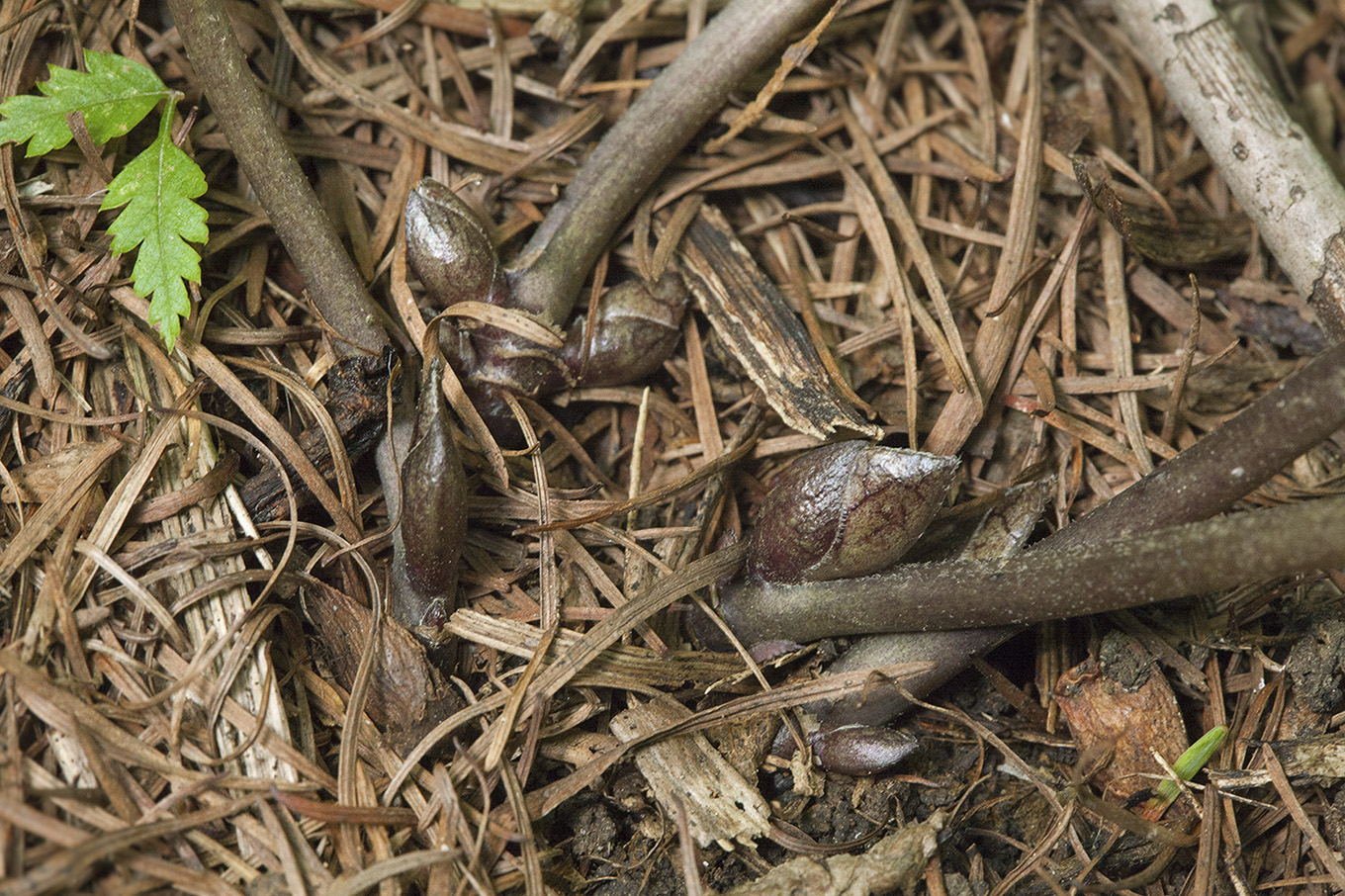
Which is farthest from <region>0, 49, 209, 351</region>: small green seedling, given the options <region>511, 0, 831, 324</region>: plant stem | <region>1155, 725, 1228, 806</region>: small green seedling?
<region>1155, 725, 1228, 806</region>: small green seedling

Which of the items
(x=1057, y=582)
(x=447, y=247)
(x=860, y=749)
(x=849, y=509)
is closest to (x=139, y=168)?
(x=447, y=247)

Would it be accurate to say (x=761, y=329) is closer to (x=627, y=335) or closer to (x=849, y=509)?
(x=627, y=335)

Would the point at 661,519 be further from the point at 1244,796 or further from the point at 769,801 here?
the point at 1244,796

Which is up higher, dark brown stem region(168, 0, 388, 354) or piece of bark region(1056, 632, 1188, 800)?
dark brown stem region(168, 0, 388, 354)

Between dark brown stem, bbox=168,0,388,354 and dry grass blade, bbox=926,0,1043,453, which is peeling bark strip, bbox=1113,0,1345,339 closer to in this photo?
dry grass blade, bbox=926,0,1043,453

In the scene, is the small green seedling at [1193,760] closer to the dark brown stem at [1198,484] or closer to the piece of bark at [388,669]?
the dark brown stem at [1198,484]

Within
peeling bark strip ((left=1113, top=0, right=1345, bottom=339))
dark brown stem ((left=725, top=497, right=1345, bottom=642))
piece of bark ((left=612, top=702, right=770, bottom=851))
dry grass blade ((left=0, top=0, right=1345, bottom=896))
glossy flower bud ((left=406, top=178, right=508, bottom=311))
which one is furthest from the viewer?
peeling bark strip ((left=1113, top=0, right=1345, bottom=339))

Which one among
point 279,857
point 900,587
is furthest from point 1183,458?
point 279,857
